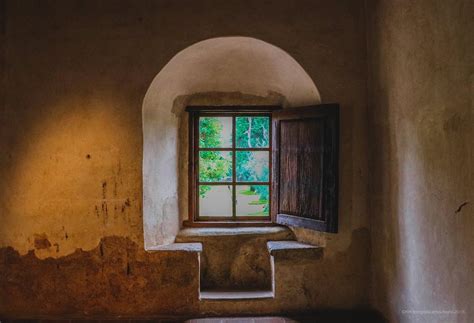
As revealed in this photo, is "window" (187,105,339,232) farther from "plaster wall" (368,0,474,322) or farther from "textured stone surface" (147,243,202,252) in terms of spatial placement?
"plaster wall" (368,0,474,322)

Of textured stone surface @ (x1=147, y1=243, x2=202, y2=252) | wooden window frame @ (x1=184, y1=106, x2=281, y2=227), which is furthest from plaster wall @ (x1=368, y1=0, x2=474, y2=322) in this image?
textured stone surface @ (x1=147, y1=243, x2=202, y2=252)

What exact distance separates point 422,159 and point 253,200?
1.81 meters

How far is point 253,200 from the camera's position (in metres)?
3.94

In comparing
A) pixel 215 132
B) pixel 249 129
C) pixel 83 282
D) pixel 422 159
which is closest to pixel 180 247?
pixel 83 282

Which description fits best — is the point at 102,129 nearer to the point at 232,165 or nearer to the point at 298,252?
the point at 232,165

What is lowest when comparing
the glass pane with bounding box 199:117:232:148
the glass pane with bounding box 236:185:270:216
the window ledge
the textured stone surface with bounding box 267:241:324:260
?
the textured stone surface with bounding box 267:241:324:260

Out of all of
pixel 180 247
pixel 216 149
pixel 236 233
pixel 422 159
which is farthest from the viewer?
pixel 216 149

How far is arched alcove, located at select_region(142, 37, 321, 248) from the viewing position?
3270mm

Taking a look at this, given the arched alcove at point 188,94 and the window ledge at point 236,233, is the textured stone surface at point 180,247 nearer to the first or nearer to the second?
the arched alcove at point 188,94

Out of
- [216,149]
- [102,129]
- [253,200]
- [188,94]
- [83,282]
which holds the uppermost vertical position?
[188,94]

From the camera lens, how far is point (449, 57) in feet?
6.77

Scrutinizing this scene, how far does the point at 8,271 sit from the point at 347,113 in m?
2.67

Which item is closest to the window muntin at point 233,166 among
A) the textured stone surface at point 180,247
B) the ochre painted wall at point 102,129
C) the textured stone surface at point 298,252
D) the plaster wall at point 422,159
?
the textured stone surface at point 180,247

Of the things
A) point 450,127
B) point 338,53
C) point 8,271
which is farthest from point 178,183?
point 450,127
